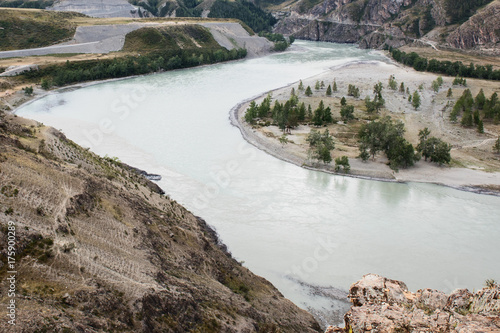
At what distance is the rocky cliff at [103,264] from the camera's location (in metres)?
11.5

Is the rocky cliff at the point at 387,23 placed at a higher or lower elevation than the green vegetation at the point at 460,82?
higher

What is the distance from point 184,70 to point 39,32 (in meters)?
31.2

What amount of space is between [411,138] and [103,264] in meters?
40.4

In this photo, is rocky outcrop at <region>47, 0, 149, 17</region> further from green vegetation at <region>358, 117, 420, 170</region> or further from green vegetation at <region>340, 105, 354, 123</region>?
green vegetation at <region>358, 117, 420, 170</region>

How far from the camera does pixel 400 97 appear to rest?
64250 mm

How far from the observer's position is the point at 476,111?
50.0m

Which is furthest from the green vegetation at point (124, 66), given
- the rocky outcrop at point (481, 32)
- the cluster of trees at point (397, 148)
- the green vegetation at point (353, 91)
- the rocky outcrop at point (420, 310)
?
the rocky outcrop at point (420, 310)

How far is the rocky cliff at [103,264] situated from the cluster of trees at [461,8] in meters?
127

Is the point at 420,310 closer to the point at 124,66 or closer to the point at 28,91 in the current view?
the point at 28,91

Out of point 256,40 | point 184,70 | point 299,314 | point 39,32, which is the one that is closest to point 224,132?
point 299,314

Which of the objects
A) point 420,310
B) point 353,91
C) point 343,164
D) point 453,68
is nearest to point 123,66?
point 353,91

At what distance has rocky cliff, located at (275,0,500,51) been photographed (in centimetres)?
10403

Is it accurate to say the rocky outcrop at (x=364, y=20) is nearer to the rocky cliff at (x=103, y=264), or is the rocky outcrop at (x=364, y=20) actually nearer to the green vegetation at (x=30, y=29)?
the green vegetation at (x=30, y=29)

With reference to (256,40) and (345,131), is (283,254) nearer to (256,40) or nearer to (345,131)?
(345,131)
